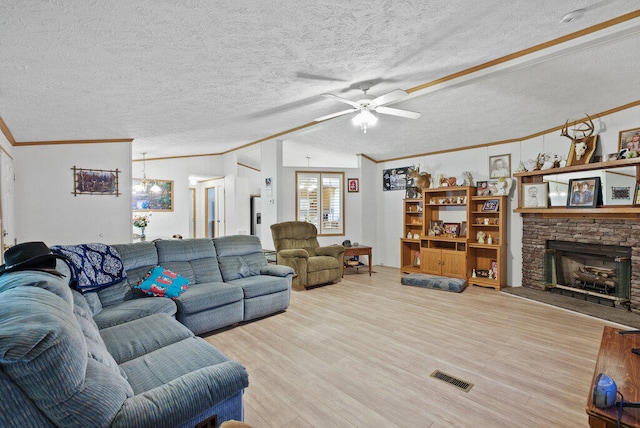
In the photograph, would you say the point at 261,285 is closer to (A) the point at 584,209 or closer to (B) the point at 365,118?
(B) the point at 365,118

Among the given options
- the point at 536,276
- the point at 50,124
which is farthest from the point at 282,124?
the point at 536,276

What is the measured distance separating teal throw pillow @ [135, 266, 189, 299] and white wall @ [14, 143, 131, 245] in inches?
94.2

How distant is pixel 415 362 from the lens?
2.59 metres

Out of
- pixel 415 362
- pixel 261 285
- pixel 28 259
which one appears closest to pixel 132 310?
pixel 28 259

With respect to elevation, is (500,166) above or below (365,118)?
below

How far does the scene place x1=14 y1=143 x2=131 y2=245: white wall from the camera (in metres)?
4.20

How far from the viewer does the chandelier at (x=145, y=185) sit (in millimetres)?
6832

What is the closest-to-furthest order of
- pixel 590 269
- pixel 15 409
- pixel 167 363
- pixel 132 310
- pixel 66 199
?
pixel 15 409 < pixel 167 363 < pixel 132 310 < pixel 590 269 < pixel 66 199

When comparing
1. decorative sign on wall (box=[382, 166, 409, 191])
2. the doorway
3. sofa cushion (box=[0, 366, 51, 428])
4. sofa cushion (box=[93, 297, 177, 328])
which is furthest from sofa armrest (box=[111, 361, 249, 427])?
the doorway

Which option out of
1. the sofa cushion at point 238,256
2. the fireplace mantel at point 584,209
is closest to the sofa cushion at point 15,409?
the sofa cushion at point 238,256

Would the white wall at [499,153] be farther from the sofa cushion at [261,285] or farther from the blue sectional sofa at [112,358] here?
the blue sectional sofa at [112,358]

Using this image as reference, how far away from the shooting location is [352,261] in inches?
253

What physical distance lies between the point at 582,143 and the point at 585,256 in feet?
5.12

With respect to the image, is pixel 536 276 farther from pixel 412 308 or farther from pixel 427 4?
pixel 427 4
